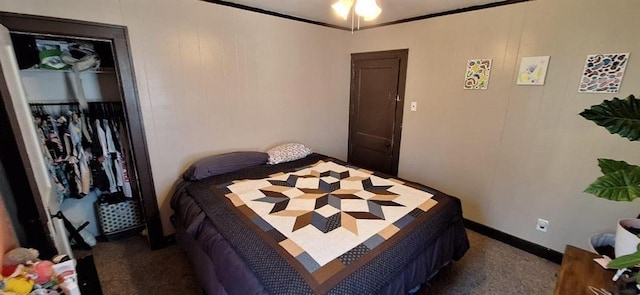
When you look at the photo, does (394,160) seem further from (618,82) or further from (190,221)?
(190,221)

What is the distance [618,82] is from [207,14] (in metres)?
Result: 3.23

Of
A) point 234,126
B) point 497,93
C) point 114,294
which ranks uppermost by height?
point 497,93

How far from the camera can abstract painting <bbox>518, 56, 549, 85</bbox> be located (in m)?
2.08

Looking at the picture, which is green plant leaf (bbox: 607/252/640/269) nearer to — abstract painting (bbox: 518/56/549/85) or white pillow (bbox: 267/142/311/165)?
abstract painting (bbox: 518/56/549/85)

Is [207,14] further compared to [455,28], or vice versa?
[455,28]

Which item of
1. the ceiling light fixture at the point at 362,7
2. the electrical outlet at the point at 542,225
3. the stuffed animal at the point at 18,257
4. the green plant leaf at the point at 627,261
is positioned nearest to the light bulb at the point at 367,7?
the ceiling light fixture at the point at 362,7

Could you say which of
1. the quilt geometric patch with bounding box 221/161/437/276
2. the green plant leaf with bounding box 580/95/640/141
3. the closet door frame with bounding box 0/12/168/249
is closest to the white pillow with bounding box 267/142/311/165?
the quilt geometric patch with bounding box 221/161/437/276

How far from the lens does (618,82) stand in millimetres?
1795

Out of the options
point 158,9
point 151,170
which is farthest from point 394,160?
point 158,9

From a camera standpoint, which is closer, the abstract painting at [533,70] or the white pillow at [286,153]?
the abstract painting at [533,70]

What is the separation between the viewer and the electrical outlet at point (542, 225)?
7.42 ft

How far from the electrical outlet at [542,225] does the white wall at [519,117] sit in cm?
4

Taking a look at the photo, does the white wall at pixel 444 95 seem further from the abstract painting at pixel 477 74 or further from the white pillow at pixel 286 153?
the white pillow at pixel 286 153

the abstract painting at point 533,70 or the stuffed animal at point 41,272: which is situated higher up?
the abstract painting at point 533,70
